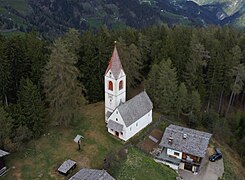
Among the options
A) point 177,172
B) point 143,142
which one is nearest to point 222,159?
point 177,172

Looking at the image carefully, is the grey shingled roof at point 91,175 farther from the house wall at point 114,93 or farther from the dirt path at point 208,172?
the house wall at point 114,93

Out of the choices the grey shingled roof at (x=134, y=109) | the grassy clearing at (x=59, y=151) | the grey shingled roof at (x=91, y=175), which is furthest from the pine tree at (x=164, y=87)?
the grey shingled roof at (x=91, y=175)

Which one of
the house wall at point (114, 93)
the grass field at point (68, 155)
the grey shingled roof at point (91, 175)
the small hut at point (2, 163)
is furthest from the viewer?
the house wall at point (114, 93)

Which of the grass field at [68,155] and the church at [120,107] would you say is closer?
Result: the grass field at [68,155]

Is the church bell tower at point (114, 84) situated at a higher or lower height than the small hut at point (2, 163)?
higher

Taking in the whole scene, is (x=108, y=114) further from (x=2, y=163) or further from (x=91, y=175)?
(x=2, y=163)

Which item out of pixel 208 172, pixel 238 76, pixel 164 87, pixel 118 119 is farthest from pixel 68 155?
pixel 238 76

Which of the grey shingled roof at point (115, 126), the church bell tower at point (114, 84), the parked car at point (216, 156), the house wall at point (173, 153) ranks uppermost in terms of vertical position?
the church bell tower at point (114, 84)

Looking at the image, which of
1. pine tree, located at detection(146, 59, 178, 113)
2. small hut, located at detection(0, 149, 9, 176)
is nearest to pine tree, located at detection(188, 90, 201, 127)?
pine tree, located at detection(146, 59, 178, 113)
